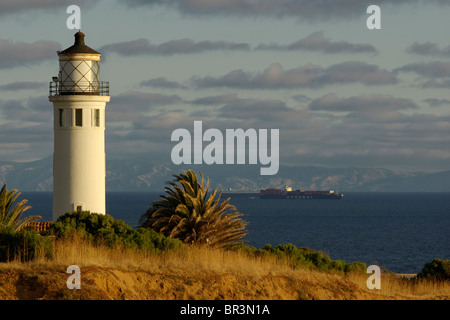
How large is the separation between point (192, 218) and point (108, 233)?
5.56 meters

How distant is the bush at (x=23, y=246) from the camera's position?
22797mm

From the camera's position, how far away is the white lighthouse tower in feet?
117

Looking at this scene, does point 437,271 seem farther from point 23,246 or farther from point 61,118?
point 23,246

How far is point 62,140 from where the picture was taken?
35.8 m

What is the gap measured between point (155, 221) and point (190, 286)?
11.8m

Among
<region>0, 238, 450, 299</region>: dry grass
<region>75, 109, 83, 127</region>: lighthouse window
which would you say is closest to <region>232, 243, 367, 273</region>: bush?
<region>0, 238, 450, 299</region>: dry grass

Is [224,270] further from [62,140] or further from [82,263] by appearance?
[62,140]

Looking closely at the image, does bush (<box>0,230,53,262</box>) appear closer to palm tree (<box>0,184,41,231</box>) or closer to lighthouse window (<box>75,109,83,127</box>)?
palm tree (<box>0,184,41,231</box>)

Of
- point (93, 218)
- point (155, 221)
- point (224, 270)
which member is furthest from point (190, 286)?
point (155, 221)

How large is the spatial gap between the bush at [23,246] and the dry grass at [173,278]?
38 cm

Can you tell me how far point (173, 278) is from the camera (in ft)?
70.5

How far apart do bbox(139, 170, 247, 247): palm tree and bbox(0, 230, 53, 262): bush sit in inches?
347

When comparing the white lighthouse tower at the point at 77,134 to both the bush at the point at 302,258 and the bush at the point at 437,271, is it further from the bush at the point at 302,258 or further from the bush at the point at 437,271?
the bush at the point at 437,271

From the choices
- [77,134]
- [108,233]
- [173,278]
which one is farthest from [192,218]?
[173,278]
